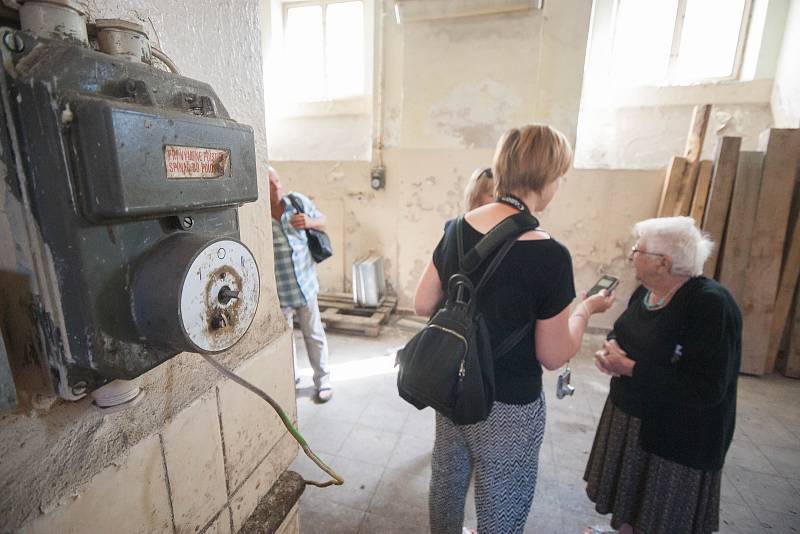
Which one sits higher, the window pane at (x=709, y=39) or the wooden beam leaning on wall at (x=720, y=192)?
the window pane at (x=709, y=39)

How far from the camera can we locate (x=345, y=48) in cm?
422

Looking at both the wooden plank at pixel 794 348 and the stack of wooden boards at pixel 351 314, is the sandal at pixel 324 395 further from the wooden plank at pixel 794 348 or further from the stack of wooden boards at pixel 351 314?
the wooden plank at pixel 794 348

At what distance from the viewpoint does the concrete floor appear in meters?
1.76

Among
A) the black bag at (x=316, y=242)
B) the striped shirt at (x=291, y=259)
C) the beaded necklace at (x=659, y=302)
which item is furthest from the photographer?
the black bag at (x=316, y=242)

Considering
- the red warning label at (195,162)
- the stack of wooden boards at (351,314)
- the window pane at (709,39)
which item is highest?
the window pane at (709,39)

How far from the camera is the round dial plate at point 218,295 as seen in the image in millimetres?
406

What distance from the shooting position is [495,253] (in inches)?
41.8

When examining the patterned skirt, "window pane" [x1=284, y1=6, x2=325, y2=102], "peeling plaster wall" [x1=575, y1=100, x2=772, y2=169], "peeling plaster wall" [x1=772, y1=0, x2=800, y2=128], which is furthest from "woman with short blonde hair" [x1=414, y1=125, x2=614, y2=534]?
"window pane" [x1=284, y1=6, x2=325, y2=102]

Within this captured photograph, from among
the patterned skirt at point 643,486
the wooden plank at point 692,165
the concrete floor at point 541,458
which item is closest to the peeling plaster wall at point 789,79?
the wooden plank at point 692,165

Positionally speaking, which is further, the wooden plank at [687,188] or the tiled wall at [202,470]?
the wooden plank at [687,188]

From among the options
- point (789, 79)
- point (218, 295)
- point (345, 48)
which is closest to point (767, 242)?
point (789, 79)

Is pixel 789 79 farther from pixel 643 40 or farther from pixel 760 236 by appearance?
pixel 760 236

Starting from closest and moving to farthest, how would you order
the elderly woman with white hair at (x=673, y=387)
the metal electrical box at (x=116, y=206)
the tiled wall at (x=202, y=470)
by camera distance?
1. the metal electrical box at (x=116, y=206)
2. the tiled wall at (x=202, y=470)
3. the elderly woman with white hair at (x=673, y=387)

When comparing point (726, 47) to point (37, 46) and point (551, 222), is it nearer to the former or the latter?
point (551, 222)
